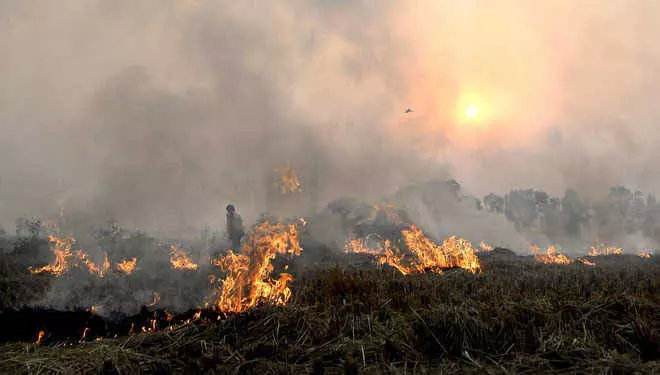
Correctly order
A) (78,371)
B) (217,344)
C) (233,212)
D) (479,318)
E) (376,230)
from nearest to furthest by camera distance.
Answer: (78,371) < (217,344) < (479,318) < (233,212) < (376,230)

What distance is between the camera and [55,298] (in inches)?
502

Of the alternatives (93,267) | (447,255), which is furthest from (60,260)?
(447,255)

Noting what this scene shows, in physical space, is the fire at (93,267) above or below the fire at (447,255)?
below

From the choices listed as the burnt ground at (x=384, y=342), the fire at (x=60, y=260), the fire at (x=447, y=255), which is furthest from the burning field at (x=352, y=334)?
the fire at (x=60, y=260)

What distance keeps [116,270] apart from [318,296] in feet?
66.5

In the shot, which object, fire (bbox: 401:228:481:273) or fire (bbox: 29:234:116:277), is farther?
fire (bbox: 29:234:116:277)

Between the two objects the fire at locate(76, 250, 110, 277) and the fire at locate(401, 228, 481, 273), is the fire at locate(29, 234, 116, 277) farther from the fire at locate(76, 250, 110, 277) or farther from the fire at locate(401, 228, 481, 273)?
the fire at locate(401, 228, 481, 273)

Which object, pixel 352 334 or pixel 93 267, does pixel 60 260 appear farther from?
pixel 352 334

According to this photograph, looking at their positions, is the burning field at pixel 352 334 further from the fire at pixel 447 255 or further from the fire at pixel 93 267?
the fire at pixel 93 267

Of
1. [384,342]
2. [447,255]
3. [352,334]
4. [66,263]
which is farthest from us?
[66,263]

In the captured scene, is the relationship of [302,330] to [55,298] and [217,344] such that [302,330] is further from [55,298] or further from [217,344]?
[55,298]

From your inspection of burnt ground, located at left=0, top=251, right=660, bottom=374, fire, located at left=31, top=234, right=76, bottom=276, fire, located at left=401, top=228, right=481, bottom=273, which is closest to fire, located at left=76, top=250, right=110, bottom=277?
fire, located at left=31, top=234, right=76, bottom=276

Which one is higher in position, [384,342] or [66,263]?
[384,342]

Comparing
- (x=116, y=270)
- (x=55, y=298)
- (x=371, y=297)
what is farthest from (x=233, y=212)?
(x=371, y=297)
